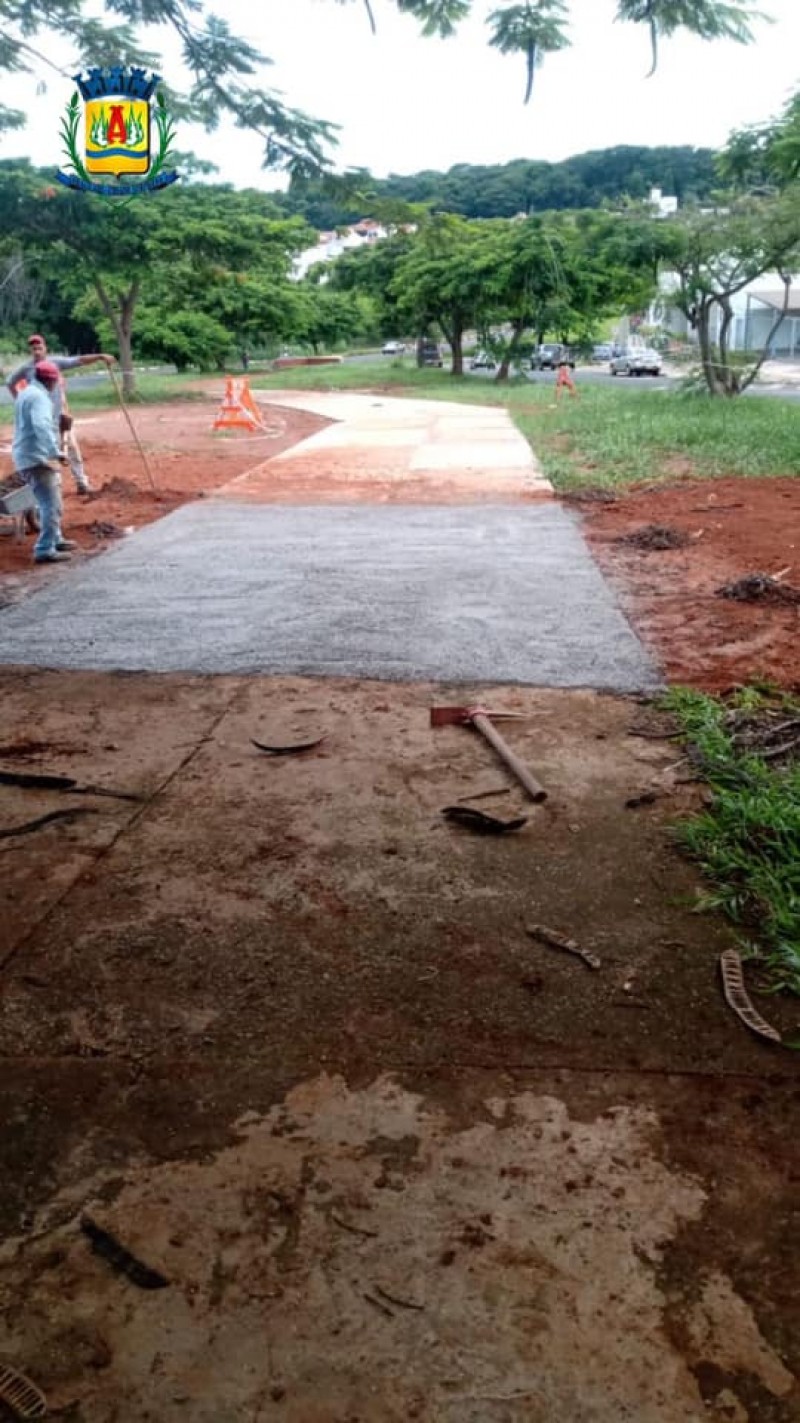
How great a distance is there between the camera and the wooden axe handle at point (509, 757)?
3.99m

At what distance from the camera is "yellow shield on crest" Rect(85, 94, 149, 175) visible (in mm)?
6339

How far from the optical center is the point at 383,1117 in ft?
7.87

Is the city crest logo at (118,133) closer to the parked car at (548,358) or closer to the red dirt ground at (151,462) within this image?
the red dirt ground at (151,462)

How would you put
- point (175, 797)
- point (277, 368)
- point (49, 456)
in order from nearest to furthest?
point (175, 797)
point (49, 456)
point (277, 368)

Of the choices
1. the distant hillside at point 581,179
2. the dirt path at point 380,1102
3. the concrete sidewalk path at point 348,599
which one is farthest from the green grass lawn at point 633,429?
the dirt path at point 380,1102

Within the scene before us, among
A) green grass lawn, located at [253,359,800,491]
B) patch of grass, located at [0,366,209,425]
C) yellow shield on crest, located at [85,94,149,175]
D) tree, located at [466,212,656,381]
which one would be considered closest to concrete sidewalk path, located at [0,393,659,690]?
green grass lawn, located at [253,359,800,491]

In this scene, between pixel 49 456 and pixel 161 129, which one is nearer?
pixel 161 129

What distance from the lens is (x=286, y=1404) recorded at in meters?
1.74

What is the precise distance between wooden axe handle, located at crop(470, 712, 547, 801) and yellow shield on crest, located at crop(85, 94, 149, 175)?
3782 millimetres

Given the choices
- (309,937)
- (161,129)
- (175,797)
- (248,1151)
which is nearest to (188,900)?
(309,937)

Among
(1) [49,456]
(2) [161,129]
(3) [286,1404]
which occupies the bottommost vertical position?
(3) [286,1404]

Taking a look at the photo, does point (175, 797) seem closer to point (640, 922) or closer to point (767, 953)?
point (640, 922)

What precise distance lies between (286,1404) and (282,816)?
229 cm

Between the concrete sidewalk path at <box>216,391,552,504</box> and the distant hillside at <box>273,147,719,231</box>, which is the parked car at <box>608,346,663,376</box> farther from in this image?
the concrete sidewalk path at <box>216,391,552,504</box>
